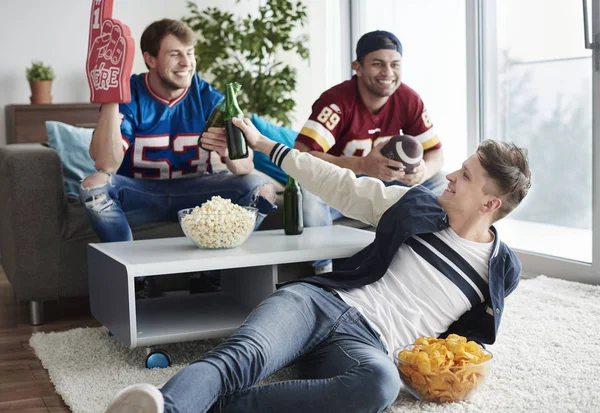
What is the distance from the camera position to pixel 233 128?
8.28ft

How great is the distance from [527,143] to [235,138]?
1966 millimetres

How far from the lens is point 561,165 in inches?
146

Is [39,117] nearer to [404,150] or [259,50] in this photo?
[259,50]

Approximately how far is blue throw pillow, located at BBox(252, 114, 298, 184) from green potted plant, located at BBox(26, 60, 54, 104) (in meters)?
2.27

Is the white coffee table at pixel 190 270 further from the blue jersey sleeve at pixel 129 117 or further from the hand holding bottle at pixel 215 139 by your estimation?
the blue jersey sleeve at pixel 129 117

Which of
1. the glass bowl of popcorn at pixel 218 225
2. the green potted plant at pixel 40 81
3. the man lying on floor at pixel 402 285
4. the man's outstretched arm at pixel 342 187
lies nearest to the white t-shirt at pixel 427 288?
the man lying on floor at pixel 402 285

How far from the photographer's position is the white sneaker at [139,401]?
150 cm

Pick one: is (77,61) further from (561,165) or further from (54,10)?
(561,165)

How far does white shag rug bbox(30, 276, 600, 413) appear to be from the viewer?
196cm

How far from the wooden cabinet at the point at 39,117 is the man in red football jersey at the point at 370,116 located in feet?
8.99

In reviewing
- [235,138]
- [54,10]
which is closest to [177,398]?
[235,138]

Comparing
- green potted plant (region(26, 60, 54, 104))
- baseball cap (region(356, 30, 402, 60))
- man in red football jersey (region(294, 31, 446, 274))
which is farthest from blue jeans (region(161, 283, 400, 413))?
green potted plant (region(26, 60, 54, 104))

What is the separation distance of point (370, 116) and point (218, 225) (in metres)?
1.16

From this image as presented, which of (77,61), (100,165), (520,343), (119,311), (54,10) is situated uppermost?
(54,10)
